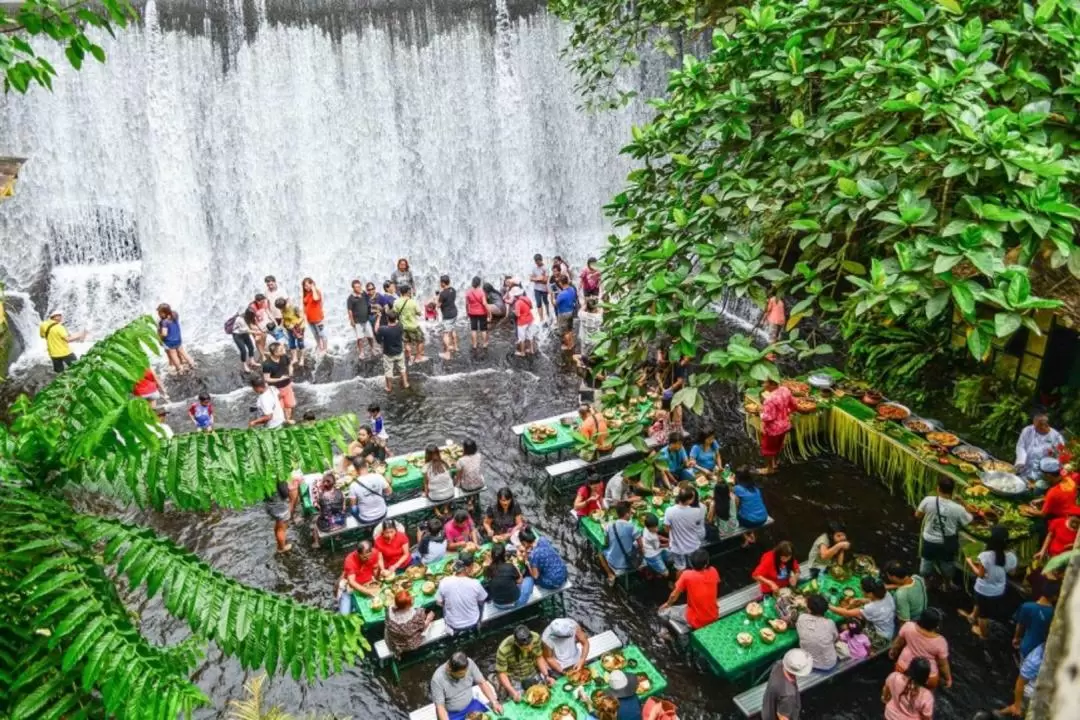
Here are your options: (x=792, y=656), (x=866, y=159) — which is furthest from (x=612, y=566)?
(x=866, y=159)

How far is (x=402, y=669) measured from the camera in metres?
7.81

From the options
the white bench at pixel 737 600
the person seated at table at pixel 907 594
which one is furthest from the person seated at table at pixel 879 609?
the white bench at pixel 737 600

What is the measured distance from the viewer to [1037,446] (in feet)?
29.8

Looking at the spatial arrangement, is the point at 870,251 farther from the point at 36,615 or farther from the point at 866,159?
the point at 36,615

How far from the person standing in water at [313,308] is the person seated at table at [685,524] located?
9.25 m

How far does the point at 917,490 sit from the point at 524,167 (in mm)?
13819

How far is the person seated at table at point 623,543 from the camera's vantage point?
334 inches

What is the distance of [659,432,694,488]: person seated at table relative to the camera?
987 centimetres

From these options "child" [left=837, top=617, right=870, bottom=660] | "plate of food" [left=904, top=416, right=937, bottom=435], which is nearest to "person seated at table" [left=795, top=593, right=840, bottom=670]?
"child" [left=837, top=617, right=870, bottom=660]

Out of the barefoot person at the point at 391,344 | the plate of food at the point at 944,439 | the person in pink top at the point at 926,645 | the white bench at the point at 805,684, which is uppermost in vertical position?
the barefoot person at the point at 391,344

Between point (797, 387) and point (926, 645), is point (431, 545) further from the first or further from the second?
point (797, 387)

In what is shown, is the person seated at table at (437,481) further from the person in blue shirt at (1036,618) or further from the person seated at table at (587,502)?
the person in blue shirt at (1036,618)

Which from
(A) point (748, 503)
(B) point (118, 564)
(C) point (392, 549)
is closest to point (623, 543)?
(A) point (748, 503)

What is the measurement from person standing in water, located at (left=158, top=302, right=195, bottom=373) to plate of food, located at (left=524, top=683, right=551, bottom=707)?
973 cm
